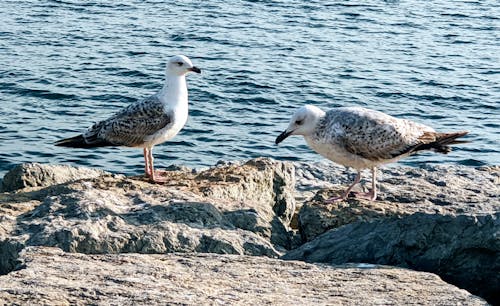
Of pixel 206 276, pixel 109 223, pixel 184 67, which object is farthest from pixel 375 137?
pixel 206 276

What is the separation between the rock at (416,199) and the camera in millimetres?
8398

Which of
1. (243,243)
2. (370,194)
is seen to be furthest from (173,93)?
(243,243)

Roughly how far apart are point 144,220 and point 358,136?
3306 mm

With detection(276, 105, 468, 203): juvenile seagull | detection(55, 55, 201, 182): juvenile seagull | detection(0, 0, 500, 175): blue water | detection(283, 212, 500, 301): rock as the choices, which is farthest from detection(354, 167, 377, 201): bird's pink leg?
detection(0, 0, 500, 175): blue water

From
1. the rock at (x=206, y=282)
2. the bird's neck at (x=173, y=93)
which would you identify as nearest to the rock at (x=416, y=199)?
the rock at (x=206, y=282)

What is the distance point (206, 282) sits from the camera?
18.1 feet

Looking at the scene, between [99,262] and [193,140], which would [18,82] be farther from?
[99,262]

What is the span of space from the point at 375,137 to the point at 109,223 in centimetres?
380

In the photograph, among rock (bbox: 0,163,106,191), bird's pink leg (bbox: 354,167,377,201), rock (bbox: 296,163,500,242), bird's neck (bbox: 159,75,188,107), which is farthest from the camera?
bird's neck (bbox: 159,75,188,107)

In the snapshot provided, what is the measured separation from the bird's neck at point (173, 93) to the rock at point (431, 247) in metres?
4.51

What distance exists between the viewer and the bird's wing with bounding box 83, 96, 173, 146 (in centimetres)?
1085

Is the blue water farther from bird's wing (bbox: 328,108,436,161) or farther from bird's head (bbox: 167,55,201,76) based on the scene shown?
bird's wing (bbox: 328,108,436,161)

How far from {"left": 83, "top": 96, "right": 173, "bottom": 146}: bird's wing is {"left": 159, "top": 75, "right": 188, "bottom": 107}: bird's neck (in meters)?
0.09

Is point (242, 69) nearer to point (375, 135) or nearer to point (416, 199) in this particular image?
point (375, 135)
